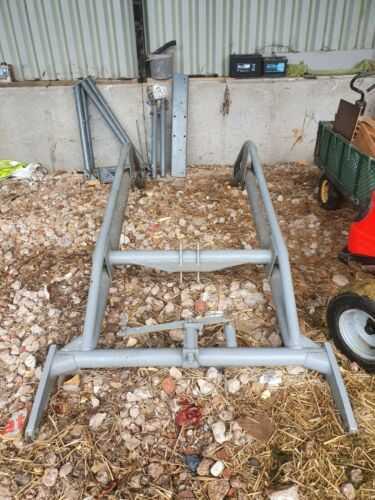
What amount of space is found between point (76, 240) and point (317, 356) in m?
2.59

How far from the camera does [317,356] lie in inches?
96.0

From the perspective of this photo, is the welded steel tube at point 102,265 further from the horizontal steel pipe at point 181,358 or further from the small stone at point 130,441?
the small stone at point 130,441

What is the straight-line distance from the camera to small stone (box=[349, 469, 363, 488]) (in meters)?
2.09

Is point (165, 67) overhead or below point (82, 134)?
overhead

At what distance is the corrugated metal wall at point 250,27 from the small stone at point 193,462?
14.7 ft

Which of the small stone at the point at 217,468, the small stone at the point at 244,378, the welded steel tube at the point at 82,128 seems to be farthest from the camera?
the welded steel tube at the point at 82,128

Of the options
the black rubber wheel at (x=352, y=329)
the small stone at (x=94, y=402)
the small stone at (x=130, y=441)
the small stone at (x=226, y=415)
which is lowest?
the small stone at (x=130, y=441)

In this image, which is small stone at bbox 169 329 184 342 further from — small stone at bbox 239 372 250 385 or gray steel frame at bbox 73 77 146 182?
gray steel frame at bbox 73 77 146 182

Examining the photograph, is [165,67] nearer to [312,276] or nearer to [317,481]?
[312,276]

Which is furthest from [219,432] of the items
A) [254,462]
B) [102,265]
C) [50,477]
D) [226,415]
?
[102,265]

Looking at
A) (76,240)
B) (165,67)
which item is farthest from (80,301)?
(165,67)

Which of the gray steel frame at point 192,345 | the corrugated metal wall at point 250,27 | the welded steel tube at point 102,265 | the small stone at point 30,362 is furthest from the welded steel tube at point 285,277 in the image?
the corrugated metal wall at point 250,27

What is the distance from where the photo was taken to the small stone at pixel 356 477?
209 cm

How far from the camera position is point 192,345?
2451 millimetres
